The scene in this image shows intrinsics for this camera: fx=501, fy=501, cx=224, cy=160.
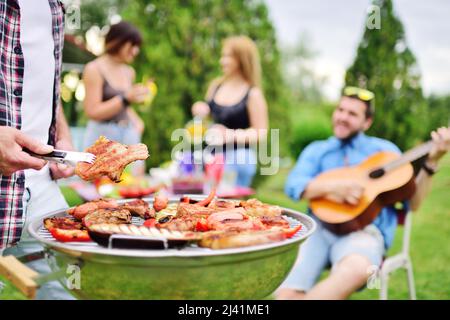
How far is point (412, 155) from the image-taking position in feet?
10.1

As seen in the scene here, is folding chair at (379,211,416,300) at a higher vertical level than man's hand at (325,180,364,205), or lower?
lower

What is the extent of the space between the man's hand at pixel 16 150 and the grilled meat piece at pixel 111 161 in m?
0.14

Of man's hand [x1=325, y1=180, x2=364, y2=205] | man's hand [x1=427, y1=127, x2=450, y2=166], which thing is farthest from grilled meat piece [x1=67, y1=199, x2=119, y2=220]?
man's hand [x1=427, y1=127, x2=450, y2=166]

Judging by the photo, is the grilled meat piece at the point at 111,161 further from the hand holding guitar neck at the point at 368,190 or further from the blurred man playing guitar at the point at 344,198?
the hand holding guitar neck at the point at 368,190

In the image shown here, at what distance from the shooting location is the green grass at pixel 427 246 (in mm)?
4277

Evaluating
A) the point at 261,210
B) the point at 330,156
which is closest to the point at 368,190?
the point at 330,156

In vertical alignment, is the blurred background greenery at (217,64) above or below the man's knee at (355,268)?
above

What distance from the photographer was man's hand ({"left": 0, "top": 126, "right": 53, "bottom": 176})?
1.51 metres

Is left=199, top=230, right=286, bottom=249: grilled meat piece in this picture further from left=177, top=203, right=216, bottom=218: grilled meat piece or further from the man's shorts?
the man's shorts

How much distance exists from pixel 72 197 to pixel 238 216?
684 cm

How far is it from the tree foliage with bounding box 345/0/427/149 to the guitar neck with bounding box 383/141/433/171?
5.00 m

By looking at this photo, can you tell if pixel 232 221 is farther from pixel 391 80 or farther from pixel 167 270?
pixel 391 80

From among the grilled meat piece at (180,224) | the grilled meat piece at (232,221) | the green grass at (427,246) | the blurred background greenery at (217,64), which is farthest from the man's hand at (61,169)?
the blurred background greenery at (217,64)
